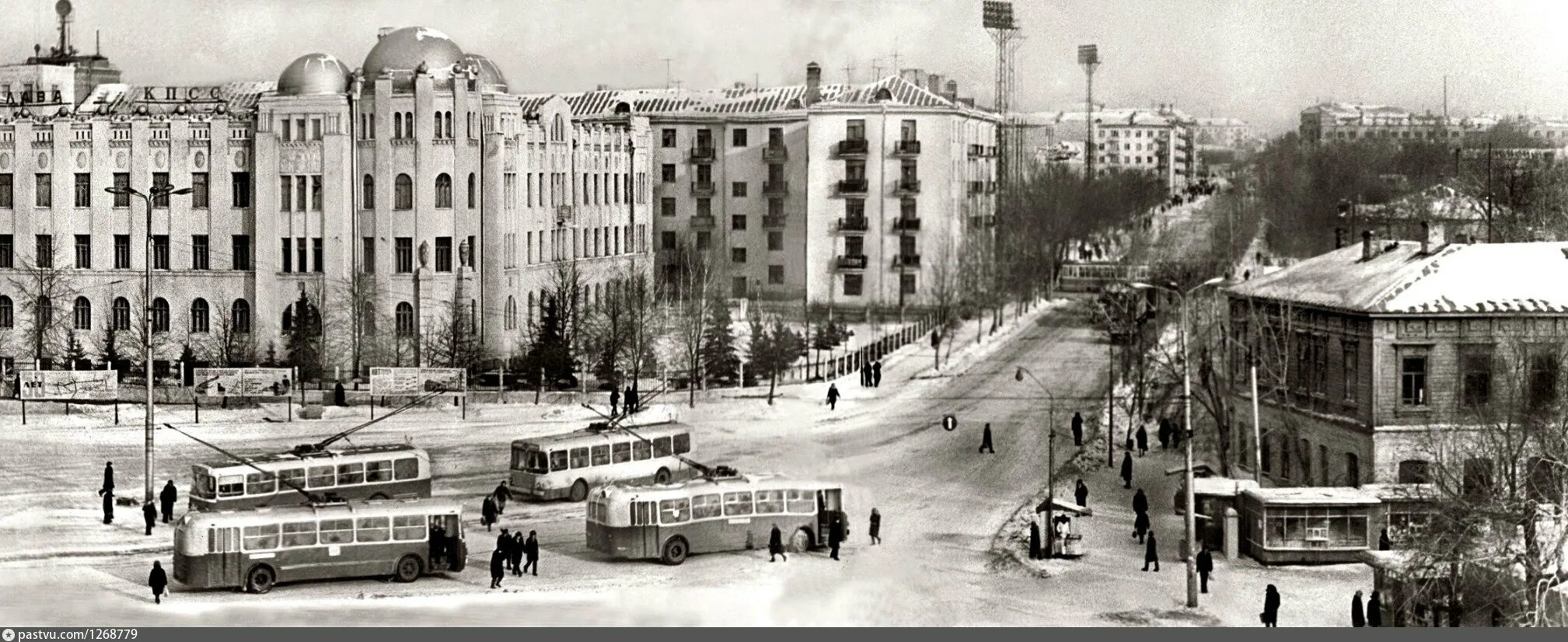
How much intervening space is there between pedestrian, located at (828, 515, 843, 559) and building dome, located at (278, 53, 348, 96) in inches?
896

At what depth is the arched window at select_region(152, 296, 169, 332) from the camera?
156ft

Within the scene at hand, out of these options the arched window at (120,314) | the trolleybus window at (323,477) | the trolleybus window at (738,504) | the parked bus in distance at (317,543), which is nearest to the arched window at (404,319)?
the arched window at (120,314)

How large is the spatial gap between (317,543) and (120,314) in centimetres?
2152

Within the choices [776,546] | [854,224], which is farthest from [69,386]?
[854,224]

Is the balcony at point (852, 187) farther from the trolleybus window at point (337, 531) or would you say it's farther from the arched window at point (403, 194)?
the trolleybus window at point (337, 531)

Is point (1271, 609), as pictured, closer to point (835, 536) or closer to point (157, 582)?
point (835, 536)

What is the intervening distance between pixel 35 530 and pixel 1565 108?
1986 inches

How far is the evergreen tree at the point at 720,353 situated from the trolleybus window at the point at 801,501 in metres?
12.7

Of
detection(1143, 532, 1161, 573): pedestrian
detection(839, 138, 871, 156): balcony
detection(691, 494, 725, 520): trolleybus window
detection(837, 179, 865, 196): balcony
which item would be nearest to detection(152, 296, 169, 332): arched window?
detection(837, 179, 865, 196): balcony

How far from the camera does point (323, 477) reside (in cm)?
3167

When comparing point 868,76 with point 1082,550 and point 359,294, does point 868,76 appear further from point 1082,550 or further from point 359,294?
point 1082,550

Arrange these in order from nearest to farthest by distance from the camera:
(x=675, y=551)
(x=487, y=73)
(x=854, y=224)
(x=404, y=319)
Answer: (x=675, y=551) → (x=404, y=319) → (x=487, y=73) → (x=854, y=224)

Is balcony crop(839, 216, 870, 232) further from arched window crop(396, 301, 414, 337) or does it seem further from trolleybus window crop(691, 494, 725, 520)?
trolleybus window crop(691, 494, 725, 520)

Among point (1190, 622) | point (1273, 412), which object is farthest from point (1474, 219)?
point (1190, 622)
